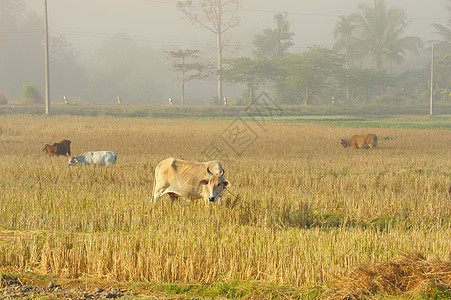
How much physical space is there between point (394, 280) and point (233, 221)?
116 inches

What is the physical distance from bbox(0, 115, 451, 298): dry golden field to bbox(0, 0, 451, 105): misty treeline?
37.1 m

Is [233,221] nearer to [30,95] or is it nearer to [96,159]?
[96,159]

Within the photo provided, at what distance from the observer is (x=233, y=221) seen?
7.63m

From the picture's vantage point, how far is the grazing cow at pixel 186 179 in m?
8.09

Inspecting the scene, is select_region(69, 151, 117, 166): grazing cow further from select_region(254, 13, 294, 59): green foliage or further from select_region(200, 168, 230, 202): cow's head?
select_region(254, 13, 294, 59): green foliage

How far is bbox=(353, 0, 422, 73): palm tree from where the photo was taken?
7331cm

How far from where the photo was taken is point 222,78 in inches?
2453

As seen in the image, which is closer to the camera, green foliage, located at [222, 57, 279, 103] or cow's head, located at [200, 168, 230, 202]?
cow's head, located at [200, 168, 230, 202]

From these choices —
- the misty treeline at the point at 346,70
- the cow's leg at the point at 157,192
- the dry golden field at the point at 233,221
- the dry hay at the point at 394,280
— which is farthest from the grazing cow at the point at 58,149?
the misty treeline at the point at 346,70

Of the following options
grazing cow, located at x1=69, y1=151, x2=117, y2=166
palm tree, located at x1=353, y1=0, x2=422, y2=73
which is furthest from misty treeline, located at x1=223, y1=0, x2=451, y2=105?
grazing cow, located at x1=69, y1=151, x2=117, y2=166

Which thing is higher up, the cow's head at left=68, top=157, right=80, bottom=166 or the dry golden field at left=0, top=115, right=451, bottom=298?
the cow's head at left=68, top=157, right=80, bottom=166

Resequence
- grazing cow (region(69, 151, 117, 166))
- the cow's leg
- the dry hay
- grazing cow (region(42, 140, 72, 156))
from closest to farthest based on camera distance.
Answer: the dry hay → the cow's leg → grazing cow (region(69, 151, 117, 166)) → grazing cow (region(42, 140, 72, 156))

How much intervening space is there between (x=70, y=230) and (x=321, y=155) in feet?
39.6

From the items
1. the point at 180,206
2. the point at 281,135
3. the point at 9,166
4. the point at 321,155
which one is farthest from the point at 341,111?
the point at 180,206
